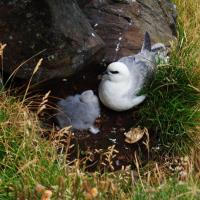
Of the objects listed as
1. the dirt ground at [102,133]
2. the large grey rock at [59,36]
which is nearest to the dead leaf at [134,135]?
the dirt ground at [102,133]

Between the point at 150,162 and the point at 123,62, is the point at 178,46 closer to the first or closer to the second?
the point at 123,62

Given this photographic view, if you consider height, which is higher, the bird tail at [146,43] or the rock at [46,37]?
the rock at [46,37]

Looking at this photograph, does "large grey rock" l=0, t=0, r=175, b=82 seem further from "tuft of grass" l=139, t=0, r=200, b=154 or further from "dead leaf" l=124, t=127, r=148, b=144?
"dead leaf" l=124, t=127, r=148, b=144

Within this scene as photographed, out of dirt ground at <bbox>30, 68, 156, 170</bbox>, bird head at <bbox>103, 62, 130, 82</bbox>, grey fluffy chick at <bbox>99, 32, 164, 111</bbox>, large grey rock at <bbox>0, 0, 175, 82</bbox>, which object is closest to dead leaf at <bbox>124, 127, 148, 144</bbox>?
dirt ground at <bbox>30, 68, 156, 170</bbox>

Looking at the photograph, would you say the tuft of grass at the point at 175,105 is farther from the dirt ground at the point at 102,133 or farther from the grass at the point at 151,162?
the dirt ground at the point at 102,133

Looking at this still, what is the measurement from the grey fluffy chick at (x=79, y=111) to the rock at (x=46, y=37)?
0.78 ft

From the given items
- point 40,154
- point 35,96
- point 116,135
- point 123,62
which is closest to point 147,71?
point 123,62

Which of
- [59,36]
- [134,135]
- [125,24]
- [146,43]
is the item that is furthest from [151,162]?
[125,24]

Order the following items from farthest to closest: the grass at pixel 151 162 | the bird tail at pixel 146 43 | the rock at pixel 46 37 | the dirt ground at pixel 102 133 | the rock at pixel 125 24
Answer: the rock at pixel 125 24
the bird tail at pixel 146 43
the dirt ground at pixel 102 133
the rock at pixel 46 37
the grass at pixel 151 162

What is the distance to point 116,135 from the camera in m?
4.43

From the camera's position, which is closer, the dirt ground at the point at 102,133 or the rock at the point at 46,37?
the rock at the point at 46,37

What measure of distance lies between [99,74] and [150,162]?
0.87 metres

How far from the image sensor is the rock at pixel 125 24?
15.7 ft

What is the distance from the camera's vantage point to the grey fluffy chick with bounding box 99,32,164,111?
4340 mm
